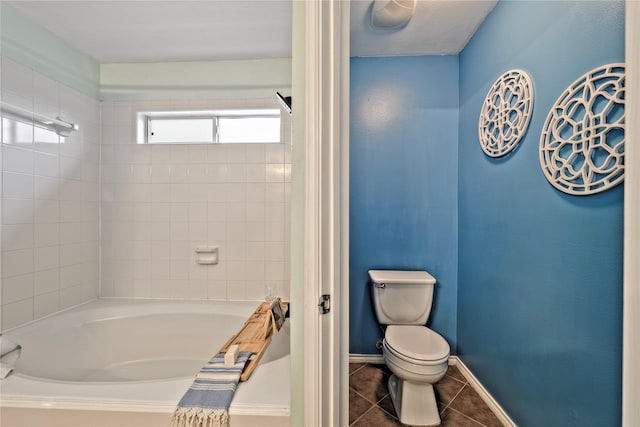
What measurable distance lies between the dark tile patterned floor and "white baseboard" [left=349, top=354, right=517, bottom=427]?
0.08ft

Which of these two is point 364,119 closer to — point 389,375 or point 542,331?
point 542,331

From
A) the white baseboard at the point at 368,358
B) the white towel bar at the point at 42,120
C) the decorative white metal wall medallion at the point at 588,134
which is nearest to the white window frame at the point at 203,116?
the white towel bar at the point at 42,120

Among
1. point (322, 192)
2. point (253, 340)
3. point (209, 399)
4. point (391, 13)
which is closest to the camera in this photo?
point (322, 192)

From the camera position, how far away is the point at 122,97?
2.12 meters

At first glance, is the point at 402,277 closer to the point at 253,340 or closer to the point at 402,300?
the point at 402,300

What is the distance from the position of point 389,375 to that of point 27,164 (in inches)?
103

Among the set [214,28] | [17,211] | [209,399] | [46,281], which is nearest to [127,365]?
[46,281]

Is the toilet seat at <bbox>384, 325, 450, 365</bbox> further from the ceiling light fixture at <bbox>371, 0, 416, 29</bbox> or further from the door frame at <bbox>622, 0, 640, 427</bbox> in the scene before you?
the ceiling light fixture at <bbox>371, 0, 416, 29</bbox>

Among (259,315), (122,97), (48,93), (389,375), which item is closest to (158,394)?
(259,315)

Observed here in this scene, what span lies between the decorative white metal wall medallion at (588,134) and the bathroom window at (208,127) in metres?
1.69

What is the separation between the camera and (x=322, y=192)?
2.41 feet

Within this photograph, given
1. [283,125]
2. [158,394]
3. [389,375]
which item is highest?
[283,125]

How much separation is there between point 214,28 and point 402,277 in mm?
2029

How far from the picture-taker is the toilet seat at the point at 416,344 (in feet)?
4.81
